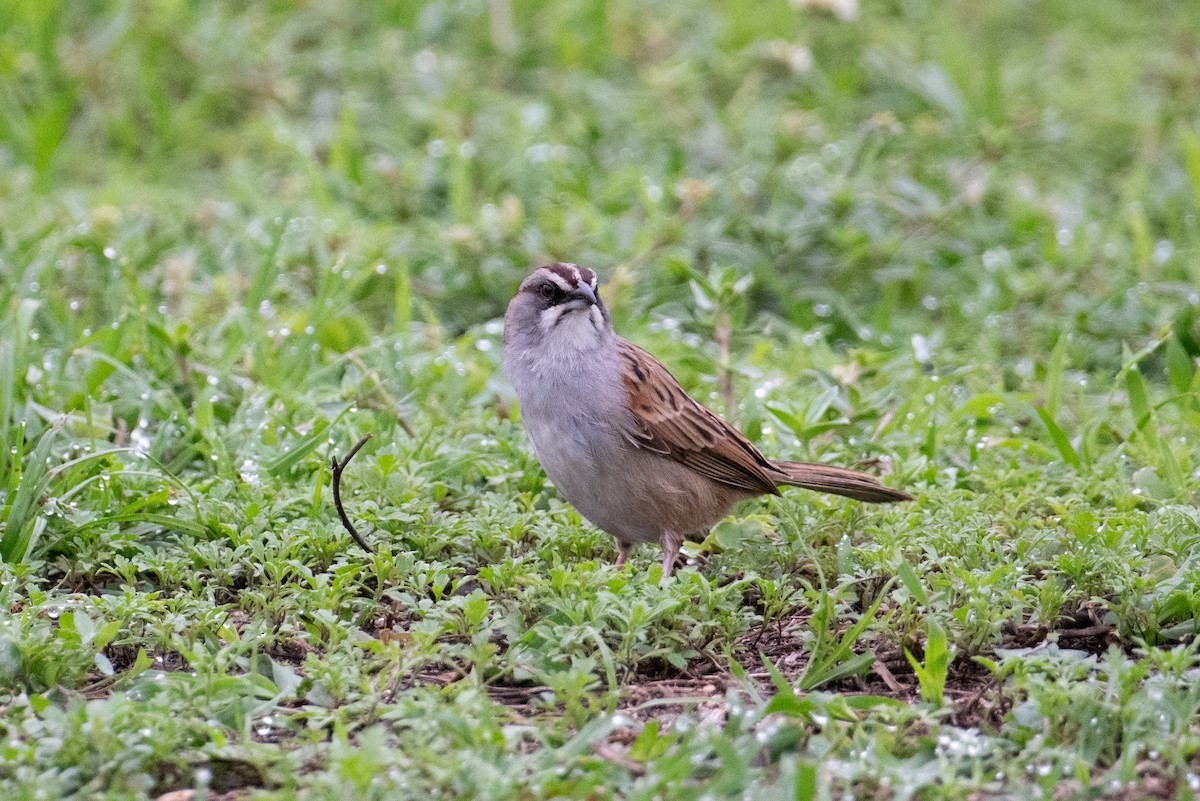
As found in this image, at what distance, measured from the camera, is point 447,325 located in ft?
23.2

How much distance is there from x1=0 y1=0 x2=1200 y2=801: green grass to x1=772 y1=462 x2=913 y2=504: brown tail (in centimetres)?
10

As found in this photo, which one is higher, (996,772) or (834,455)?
(834,455)

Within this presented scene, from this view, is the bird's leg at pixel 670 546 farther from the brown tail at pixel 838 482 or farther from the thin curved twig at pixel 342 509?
the thin curved twig at pixel 342 509

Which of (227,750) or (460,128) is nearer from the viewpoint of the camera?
(227,750)

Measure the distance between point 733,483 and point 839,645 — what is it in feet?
3.06

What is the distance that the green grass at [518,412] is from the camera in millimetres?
3568

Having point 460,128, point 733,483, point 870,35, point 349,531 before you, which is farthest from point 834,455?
point 870,35

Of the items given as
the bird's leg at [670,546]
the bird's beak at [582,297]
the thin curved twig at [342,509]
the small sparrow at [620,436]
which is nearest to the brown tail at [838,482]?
the small sparrow at [620,436]

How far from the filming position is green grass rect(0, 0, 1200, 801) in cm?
357

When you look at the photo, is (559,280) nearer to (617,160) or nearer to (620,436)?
(620,436)

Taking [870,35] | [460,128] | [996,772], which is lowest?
[996,772]

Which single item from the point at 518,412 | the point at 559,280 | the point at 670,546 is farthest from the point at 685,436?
the point at 518,412

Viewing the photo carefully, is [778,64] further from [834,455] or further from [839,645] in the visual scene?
[839,645]

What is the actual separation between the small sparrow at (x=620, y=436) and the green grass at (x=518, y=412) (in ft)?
0.60
